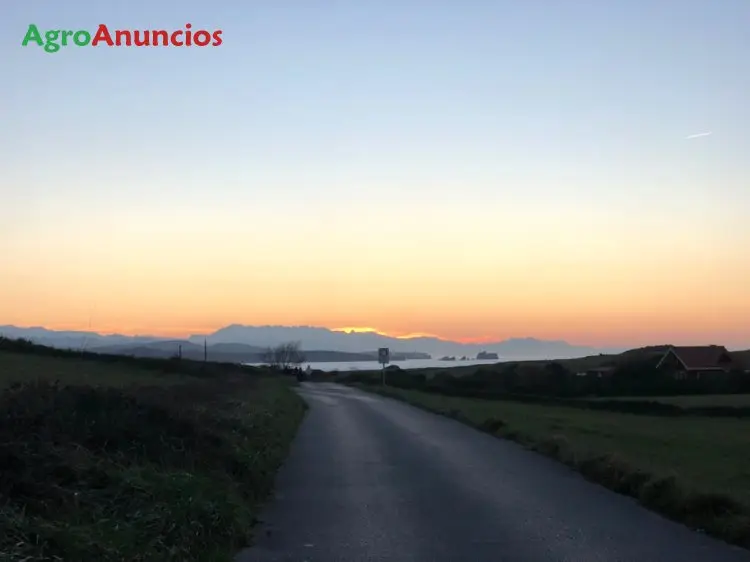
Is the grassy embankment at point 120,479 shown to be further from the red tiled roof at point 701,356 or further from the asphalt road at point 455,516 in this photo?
the red tiled roof at point 701,356

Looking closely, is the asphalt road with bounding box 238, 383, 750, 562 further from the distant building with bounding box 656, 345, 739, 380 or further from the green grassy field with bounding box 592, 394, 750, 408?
the distant building with bounding box 656, 345, 739, 380

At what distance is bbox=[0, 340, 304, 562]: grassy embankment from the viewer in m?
7.96

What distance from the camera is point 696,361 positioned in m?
105

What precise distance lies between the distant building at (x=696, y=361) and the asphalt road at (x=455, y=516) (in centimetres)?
8828

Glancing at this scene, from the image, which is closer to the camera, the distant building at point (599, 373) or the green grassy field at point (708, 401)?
the green grassy field at point (708, 401)

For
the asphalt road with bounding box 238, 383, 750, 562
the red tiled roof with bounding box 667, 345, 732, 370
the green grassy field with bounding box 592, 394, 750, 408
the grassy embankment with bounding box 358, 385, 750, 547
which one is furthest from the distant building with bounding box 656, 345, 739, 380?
the asphalt road with bounding box 238, 383, 750, 562

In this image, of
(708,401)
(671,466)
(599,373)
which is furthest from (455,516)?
(599,373)

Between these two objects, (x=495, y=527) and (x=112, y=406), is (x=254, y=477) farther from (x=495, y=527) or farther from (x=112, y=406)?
(x=495, y=527)

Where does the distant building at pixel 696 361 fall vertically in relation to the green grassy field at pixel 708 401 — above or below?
above

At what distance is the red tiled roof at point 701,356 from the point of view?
104m

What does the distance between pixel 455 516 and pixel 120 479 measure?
14.1ft

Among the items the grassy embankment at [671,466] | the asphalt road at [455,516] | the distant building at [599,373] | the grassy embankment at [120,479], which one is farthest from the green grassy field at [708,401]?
the grassy embankment at [120,479]

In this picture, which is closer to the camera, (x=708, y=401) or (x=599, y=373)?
(x=708, y=401)

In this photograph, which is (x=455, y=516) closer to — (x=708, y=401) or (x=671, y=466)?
(x=671, y=466)
